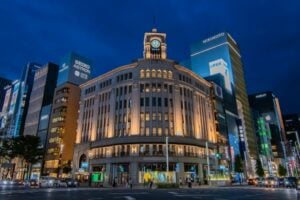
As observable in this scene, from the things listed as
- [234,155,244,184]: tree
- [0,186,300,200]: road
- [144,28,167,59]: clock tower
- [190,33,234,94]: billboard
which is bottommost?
[0,186,300,200]: road

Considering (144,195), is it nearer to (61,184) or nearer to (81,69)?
(61,184)

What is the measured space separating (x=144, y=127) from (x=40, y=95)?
2752 inches

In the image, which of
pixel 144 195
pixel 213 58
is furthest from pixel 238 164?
pixel 144 195

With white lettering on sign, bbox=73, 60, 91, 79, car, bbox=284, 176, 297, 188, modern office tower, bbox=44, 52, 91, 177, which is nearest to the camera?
car, bbox=284, 176, 297, 188

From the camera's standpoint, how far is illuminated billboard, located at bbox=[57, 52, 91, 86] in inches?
4013

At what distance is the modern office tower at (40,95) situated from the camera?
109169 millimetres

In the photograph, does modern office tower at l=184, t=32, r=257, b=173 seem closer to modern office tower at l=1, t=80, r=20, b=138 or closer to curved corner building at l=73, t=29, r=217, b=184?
curved corner building at l=73, t=29, r=217, b=184

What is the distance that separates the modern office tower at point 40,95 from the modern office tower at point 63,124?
14.0 meters

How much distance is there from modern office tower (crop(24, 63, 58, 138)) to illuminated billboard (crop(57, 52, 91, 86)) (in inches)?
475

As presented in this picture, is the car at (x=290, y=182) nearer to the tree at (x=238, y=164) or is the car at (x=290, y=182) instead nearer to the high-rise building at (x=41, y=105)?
the tree at (x=238, y=164)

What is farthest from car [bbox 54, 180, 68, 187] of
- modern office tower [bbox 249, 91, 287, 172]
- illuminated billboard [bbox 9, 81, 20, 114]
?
modern office tower [bbox 249, 91, 287, 172]

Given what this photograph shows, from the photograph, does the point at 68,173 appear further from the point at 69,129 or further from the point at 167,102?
the point at 167,102

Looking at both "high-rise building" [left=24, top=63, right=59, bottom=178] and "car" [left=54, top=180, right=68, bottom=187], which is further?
"high-rise building" [left=24, top=63, right=59, bottom=178]

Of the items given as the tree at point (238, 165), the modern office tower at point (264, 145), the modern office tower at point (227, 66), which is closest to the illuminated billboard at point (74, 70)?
the modern office tower at point (227, 66)
